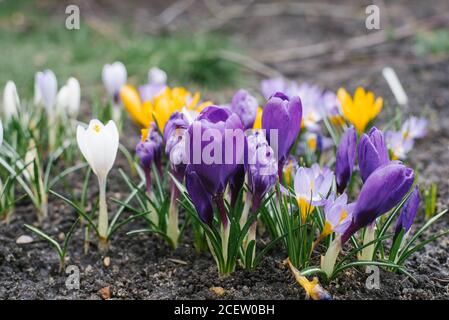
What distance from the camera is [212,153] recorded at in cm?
141

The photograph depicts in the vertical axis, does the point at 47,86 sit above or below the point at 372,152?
above

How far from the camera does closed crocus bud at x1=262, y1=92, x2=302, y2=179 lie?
154 centimetres

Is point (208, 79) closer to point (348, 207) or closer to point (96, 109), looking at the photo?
point (96, 109)

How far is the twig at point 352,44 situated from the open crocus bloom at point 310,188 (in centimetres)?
247

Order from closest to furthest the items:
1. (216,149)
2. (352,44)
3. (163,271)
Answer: (216,149), (163,271), (352,44)

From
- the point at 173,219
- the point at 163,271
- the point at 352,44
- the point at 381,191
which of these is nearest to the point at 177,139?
the point at 173,219

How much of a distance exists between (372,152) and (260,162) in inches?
11.2

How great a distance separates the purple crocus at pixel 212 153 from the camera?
4.60ft

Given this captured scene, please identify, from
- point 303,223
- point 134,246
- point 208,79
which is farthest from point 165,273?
point 208,79

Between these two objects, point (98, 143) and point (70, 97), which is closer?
point (98, 143)
